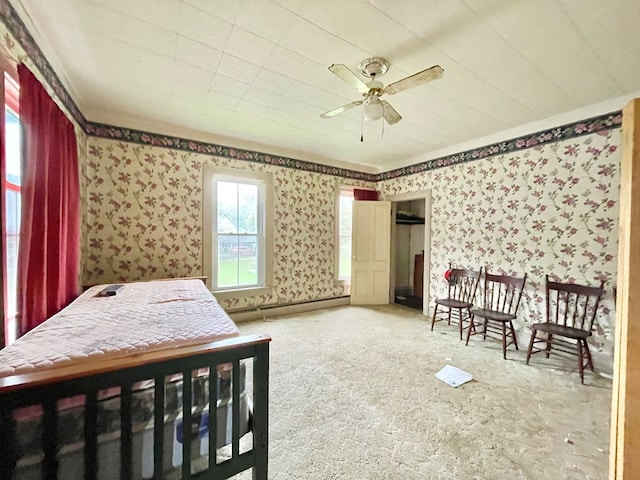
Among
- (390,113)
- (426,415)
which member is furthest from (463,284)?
(390,113)

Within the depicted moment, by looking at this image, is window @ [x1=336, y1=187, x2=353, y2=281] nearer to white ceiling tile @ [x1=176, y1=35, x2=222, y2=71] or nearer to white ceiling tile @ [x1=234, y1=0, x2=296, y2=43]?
white ceiling tile @ [x1=176, y1=35, x2=222, y2=71]

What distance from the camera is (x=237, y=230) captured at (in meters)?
3.83

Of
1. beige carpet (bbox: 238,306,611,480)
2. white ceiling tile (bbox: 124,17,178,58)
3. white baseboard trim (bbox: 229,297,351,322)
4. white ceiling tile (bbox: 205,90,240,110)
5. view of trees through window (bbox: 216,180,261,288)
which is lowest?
beige carpet (bbox: 238,306,611,480)

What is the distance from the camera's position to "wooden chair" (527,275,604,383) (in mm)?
2465

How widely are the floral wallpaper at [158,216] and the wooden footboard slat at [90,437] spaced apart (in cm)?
256

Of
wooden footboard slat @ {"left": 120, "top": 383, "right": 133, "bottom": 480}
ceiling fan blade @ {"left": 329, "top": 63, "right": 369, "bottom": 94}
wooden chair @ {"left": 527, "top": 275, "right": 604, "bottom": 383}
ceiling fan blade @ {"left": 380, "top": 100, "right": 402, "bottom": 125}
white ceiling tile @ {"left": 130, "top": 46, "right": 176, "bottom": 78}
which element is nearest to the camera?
wooden footboard slat @ {"left": 120, "top": 383, "right": 133, "bottom": 480}

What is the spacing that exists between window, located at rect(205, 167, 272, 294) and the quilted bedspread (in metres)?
1.58

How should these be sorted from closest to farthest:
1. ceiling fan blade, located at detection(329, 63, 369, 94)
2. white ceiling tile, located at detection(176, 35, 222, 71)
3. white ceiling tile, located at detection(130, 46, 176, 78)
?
ceiling fan blade, located at detection(329, 63, 369, 94), white ceiling tile, located at detection(176, 35, 222, 71), white ceiling tile, located at detection(130, 46, 176, 78)

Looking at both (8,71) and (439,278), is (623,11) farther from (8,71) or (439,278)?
(8,71)

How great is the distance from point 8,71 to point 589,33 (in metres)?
3.41

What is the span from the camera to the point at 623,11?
148 centimetres

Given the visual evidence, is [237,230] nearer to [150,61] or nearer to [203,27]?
[150,61]

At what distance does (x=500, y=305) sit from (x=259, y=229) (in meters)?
3.40

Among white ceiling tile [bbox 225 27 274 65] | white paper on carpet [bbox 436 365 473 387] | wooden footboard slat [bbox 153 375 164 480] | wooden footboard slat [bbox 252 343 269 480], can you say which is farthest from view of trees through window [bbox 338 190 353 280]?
wooden footboard slat [bbox 153 375 164 480]
